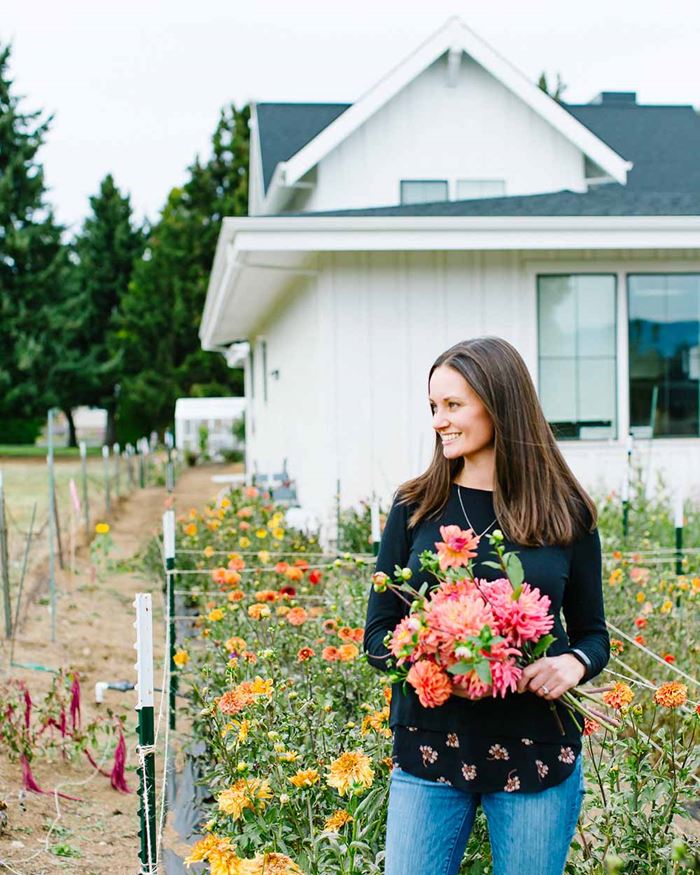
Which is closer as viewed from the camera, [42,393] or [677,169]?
[677,169]

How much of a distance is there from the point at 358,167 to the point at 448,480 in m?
9.78

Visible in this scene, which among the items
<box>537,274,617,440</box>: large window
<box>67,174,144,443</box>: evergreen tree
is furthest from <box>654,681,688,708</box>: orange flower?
<box>67,174,144,443</box>: evergreen tree

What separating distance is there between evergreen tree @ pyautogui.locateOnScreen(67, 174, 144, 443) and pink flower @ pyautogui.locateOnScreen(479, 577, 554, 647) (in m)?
→ 32.3

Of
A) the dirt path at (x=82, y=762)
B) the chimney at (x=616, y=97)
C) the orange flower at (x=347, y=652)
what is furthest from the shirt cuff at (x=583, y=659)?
the chimney at (x=616, y=97)

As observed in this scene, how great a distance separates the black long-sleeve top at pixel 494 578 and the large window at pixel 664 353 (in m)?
7.36

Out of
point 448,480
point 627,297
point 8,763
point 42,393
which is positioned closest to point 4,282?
→ point 42,393

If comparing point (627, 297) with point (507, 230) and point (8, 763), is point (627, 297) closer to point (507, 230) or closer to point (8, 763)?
point (507, 230)

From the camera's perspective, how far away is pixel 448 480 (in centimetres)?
226

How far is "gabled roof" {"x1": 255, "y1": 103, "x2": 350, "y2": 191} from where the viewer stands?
1421 centimetres

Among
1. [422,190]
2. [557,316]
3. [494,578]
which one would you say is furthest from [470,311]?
[494,578]

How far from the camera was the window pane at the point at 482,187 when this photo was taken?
1189 centimetres

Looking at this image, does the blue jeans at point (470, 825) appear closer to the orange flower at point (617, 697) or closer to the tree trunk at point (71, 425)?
the orange flower at point (617, 697)

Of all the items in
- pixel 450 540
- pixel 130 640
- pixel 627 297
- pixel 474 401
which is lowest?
pixel 130 640

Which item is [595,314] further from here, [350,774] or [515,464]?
[350,774]
